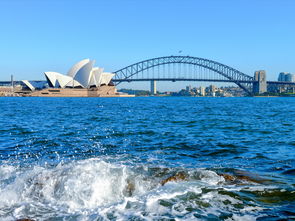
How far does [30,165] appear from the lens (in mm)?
6301

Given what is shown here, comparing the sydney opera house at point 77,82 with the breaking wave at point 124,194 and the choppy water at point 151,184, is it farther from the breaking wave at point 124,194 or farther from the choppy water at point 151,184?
the breaking wave at point 124,194

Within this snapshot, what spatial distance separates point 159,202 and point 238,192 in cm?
111

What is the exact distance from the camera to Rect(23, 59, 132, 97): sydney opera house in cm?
8225

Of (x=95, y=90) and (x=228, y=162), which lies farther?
(x=95, y=90)

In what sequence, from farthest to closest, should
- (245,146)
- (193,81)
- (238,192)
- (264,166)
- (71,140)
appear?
(193,81) < (71,140) < (245,146) < (264,166) < (238,192)

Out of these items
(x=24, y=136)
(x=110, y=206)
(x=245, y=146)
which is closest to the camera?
(x=110, y=206)

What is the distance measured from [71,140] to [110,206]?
6.04 metres

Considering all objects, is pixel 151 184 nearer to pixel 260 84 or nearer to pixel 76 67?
pixel 76 67

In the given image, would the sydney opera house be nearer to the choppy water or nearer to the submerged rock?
the choppy water

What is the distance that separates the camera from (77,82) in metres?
86.4

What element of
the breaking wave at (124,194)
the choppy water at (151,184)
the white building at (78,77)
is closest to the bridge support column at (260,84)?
the white building at (78,77)

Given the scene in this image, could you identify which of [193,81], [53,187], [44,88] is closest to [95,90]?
[44,88]

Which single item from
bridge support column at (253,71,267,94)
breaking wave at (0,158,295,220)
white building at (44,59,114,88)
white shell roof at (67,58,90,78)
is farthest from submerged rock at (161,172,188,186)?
bridge support column at (253,71,267,94)

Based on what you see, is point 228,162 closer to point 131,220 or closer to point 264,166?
point 264,166
